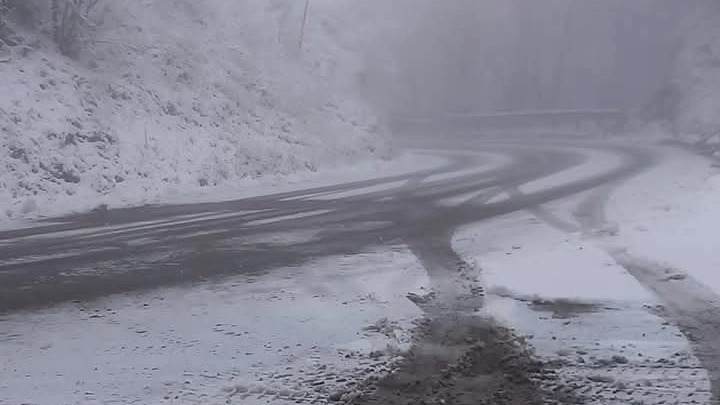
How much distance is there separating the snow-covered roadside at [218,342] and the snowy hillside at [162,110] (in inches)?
319

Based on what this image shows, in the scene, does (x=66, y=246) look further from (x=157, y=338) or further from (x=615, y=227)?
(x=615, y=227)

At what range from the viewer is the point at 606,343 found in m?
6.06

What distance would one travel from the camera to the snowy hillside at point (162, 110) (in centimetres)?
1625

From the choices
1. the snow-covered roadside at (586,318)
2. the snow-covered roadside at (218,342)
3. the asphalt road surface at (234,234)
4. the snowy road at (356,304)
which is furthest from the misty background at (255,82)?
the snow-covered roadside at (586,318)

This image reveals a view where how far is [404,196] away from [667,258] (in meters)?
7.26

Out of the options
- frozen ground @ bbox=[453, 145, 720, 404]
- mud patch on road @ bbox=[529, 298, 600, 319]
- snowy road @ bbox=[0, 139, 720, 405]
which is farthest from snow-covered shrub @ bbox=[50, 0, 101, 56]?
mud patch on road @ bbox=[529, 298, 600, 319]

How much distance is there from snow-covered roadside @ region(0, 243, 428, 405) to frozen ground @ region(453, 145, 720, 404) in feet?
4.03

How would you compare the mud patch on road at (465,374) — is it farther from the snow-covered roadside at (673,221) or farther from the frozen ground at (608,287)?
the snow-covered roadside at (673,221)

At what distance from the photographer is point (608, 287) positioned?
773 centimetres

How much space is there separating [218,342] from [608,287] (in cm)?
413

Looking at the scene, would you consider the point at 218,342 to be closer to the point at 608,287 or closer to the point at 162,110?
the point at 608,287

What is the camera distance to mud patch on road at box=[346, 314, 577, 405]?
495 centimetres

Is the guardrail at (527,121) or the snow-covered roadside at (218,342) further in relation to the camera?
the guardrail at (527,121)

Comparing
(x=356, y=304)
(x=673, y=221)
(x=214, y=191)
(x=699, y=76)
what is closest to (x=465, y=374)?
(x=356, y=304)
